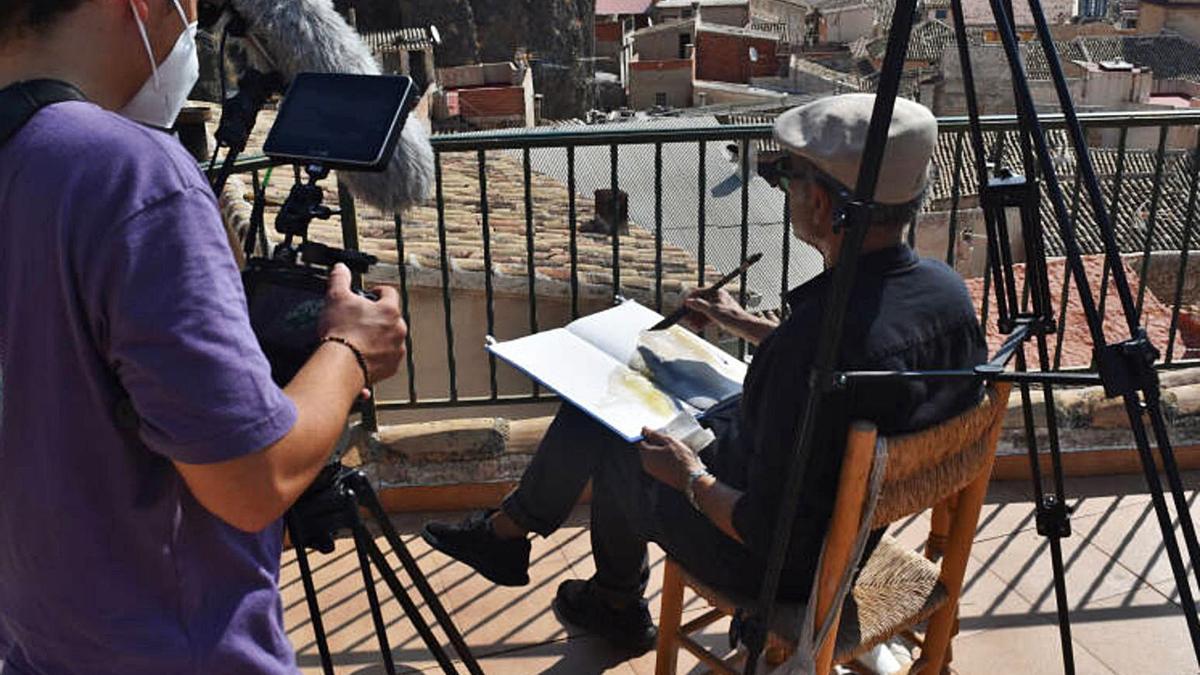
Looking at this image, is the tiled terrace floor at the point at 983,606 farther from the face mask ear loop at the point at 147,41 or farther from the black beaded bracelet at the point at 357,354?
the face mask ear loop at the point at 147,41

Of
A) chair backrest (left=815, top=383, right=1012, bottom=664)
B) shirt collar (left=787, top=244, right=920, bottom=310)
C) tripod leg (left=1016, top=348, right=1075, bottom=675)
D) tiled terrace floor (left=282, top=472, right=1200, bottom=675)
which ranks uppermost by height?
shirt collar (left=787, top=244, right=920, bottom=310)

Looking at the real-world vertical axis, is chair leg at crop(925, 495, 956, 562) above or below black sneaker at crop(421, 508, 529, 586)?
above

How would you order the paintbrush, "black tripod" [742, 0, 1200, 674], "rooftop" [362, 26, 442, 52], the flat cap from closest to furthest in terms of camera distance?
1. "black tripod" [742, 0, 1200, 674]
2. the flat cap
3. the paintbrush
4. "rooftop" [362, 26, 442, 52]

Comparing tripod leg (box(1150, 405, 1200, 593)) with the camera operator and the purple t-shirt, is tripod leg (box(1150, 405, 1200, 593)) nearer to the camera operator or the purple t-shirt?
the camera operator

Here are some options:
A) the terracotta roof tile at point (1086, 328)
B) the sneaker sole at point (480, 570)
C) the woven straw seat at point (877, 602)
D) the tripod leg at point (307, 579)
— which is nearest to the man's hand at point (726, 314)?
the woven straw seat at point (877, 602)

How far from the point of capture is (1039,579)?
3240mm

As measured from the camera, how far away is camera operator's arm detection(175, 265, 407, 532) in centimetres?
118

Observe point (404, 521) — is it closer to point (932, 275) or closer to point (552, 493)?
point (552, 493)

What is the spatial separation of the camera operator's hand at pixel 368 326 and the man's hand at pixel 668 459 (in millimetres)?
989

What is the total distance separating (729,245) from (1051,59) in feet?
26.4

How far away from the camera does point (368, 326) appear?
138cm

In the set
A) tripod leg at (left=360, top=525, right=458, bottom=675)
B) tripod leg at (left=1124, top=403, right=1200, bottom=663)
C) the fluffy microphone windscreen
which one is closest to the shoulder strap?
the fluffy microphone windscreen

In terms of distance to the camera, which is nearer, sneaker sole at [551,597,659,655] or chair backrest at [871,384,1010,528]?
chair backrest at [871,384,1010,528]

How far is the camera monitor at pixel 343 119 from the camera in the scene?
5.11 ft
